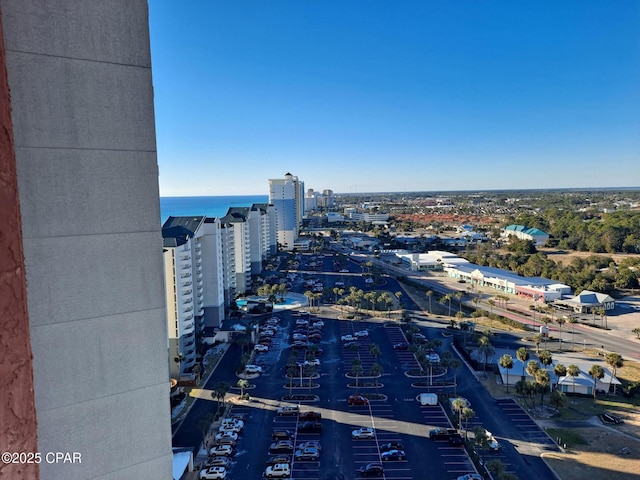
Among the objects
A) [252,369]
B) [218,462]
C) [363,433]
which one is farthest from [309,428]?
[252,369]

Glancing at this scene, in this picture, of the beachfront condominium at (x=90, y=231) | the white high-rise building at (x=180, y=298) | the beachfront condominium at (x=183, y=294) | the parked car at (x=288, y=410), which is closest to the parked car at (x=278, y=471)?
the parked car at (x=288, y=410)

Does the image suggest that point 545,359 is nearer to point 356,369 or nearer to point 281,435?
point 356,369

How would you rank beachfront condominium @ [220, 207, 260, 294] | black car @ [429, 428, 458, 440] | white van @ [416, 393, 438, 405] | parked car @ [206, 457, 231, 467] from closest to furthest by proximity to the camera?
parked car @ [206, 457, 231, 467], black car @ [429, 428, 458, 440], white van @ [416, 393, 438, 405], beachfront condominium @ [220, 207, 260, 294]

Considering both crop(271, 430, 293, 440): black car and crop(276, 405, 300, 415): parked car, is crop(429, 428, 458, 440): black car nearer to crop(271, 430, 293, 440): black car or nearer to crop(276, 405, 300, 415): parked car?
crop(271, 430, 293, 440): black car

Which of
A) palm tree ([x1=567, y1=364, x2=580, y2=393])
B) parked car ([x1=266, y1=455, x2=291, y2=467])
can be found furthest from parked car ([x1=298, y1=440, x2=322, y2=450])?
palm tree ([x1=567, y1=364, x2=580, y2=393])

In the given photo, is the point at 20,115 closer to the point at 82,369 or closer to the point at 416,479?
the point at 82,369

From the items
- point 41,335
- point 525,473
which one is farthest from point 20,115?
point 525,473
